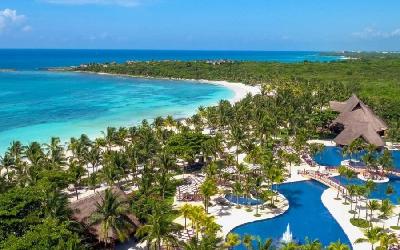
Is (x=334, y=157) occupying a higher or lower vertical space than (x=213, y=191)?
lower

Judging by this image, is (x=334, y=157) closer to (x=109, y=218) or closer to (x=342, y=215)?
(x=342, y=215)


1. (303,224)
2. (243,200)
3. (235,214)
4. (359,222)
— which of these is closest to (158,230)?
(235,214)

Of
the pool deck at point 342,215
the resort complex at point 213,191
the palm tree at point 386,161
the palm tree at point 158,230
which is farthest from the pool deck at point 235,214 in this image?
the palm tree at point 386,161

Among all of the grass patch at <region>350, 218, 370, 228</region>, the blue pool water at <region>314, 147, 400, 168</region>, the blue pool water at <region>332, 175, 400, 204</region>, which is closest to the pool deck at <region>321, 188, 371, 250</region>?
the grass patch at <region>350, 218, 370, 228</region>

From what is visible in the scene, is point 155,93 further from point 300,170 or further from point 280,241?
point 280,241

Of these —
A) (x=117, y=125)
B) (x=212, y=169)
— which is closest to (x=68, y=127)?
(x=117, y=125)

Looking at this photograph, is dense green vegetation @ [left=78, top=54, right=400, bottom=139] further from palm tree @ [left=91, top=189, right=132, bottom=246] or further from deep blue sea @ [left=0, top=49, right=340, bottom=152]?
palm tree @ [left=91, top=189, right=132, bottom=246]
